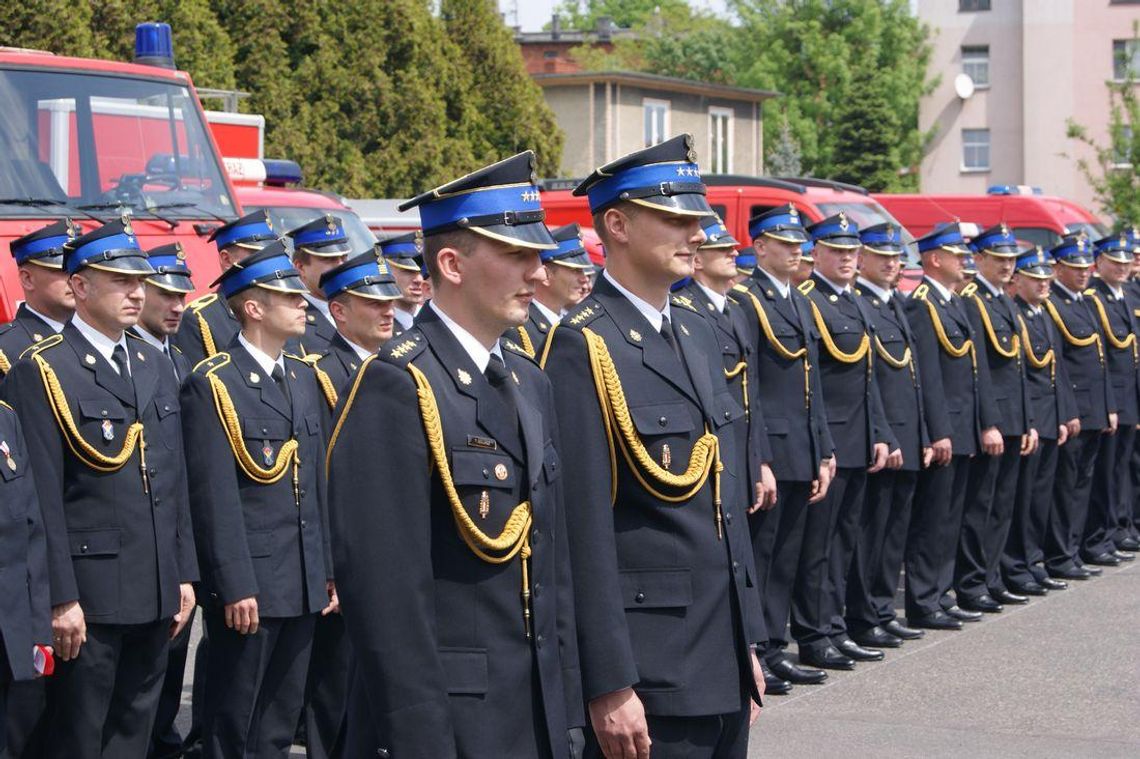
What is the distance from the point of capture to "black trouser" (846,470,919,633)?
387 inches


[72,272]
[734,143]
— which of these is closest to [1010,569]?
[72,272]

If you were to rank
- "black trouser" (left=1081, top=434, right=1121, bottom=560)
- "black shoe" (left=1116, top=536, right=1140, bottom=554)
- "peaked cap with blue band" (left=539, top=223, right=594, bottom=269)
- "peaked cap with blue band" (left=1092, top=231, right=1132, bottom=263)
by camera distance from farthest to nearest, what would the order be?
"peaked cap with blue band" (left=1092, top=231, right=1132, bottom=263), "black shoe" (left=1116, top=536, right=1140, bottom=554), "black trouser" (left=1081, top=434, right=1121, bottom=560), "peaked cap with blue band" (left=539, top=223, right=594, bottom=269)

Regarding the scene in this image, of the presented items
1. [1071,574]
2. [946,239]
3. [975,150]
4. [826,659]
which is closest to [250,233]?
[826,659]

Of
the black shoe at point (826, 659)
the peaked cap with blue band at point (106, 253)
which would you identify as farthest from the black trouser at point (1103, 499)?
the peaked cap with blue band at point (106, 253)

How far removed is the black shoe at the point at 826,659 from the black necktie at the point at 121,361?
4357 mm

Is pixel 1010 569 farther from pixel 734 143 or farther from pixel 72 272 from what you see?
pixel 734 143

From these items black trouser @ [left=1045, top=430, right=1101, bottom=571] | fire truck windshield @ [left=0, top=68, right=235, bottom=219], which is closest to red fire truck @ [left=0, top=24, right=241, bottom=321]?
fire truck windshield @ [left=0, top=68, right=235, bottom=219]

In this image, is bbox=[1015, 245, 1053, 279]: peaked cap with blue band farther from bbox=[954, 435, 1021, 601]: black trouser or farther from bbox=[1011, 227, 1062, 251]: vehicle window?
bbox=[1011, 227, 1062, 251]: vehicle window

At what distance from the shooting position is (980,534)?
1099cm

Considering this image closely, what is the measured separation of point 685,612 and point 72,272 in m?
2.79

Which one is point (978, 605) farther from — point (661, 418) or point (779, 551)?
point (661, 418)

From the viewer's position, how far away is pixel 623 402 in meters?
4.54

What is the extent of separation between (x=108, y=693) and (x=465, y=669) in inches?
103

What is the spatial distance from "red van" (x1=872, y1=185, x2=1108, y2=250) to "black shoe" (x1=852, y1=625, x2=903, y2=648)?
43.4ft
